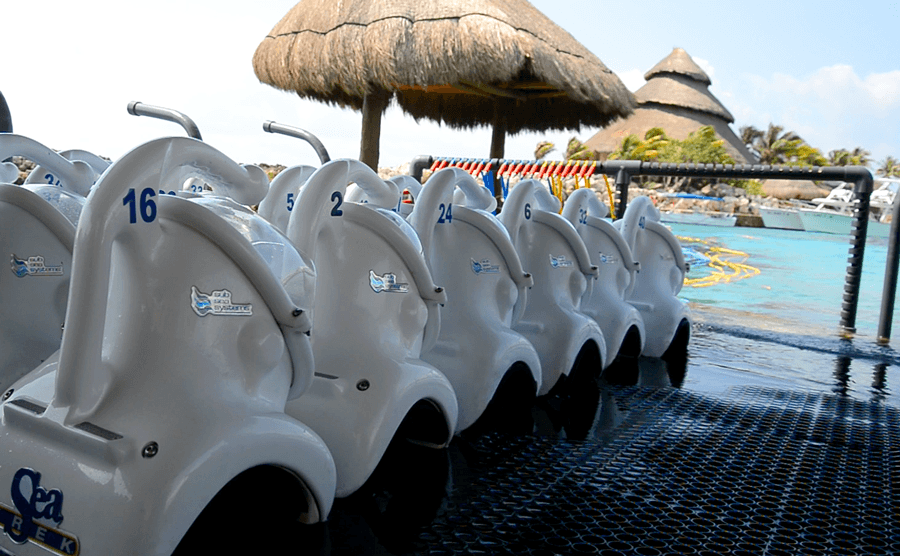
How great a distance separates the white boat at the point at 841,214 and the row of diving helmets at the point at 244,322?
21.1 meters

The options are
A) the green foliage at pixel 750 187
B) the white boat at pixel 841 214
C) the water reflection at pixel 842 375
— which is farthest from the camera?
the green foliage at pixel 750 187

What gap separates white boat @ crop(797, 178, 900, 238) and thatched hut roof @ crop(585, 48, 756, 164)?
11.3 m

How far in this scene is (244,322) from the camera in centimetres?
152

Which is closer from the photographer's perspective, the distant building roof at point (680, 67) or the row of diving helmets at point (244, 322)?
the row of diving helmets at point (244, 322)

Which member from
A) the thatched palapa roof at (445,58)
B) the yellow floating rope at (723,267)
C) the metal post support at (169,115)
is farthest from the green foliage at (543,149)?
the metal post support at (169,115)

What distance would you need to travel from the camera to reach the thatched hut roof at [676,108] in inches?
1410

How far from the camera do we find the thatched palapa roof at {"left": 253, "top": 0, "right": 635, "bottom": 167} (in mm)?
7844

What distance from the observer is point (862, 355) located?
180 inches

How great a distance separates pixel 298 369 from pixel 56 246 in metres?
0.79

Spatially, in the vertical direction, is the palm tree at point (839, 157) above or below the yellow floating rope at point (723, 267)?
above

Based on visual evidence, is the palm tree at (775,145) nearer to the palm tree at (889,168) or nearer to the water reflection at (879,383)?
the palm tree at (889,168)

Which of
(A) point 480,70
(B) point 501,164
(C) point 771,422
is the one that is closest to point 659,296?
(C) point 771,422

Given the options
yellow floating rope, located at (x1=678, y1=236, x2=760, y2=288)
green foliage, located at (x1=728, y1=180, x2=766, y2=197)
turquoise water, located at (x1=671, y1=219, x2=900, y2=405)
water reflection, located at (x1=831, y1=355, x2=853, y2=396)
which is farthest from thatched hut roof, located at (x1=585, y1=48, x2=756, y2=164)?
water reflection, located at (x1=831, y1=355, x2=853, y2=396)

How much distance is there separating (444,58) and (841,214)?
712 inches
